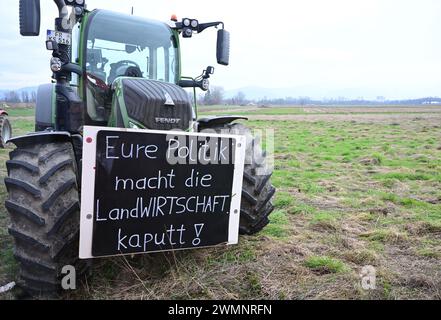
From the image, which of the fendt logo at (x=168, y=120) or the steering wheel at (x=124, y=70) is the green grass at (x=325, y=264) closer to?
the fendt logo at (x=168, y=120)

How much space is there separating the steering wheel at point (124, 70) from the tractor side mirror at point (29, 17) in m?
0.96

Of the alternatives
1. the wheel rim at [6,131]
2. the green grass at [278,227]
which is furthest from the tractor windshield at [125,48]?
the wheel rim at [6,131]

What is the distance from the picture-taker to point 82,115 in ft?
14.4

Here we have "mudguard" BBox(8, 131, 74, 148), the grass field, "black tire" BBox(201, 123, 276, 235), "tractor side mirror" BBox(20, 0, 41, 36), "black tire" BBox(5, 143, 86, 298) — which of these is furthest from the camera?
"black tire" BBox(201, 123, 276, 235)

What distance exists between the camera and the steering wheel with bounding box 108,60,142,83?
14.6ft

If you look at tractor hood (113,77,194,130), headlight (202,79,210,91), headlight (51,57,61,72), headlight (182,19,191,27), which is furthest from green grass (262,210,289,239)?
headlight (51,57,61,72)

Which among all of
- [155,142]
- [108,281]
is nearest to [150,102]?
[155,142]

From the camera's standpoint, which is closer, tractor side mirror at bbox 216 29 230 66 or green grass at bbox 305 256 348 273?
green grass at bbox 305 256 348 273

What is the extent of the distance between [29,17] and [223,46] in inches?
86.5

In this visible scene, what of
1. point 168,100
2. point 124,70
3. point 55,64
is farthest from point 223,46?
point 55,64

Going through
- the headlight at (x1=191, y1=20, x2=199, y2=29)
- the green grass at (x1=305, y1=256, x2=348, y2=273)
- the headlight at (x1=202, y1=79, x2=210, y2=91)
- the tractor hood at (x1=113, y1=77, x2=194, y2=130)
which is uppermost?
the headlight at (x1=191, y1=20, x2=199, y2=29)

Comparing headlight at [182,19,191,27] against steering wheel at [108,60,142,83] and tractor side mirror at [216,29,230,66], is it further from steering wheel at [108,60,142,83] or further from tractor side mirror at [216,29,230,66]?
steering wheel at [108,60,142,83]

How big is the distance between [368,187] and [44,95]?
563 centimetres
